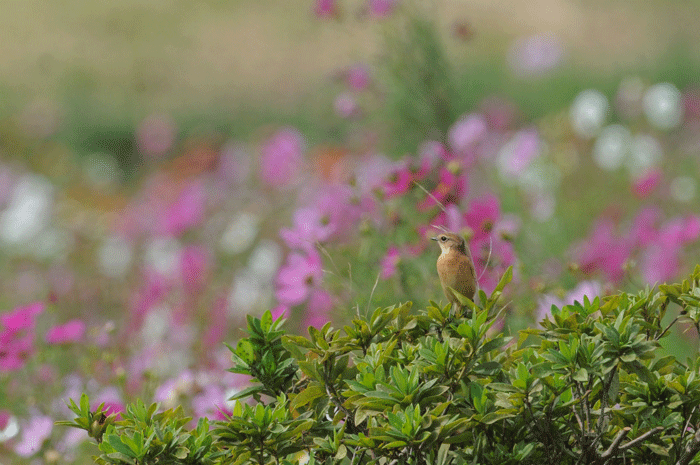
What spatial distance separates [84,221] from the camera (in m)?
5.42

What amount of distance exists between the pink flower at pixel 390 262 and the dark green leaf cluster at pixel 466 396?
0.85m

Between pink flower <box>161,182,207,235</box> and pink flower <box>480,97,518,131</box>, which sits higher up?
pink flower <box>480,97,518,131</box>

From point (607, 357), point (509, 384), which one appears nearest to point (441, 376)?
point (509, 384)

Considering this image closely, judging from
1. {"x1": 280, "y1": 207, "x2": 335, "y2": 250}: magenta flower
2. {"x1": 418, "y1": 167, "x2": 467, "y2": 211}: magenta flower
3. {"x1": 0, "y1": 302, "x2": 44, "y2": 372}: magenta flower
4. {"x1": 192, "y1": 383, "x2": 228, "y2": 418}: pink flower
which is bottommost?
{"x1": 192, "y1": 383, "x2": 228, "y2": 418}: pink flower

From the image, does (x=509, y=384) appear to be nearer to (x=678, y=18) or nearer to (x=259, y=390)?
(x=259, y=390)

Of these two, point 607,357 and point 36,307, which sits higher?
point 36,307

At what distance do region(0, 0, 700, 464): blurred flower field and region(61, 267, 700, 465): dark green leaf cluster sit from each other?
0.39ft

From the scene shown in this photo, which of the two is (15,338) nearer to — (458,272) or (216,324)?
(216,324)

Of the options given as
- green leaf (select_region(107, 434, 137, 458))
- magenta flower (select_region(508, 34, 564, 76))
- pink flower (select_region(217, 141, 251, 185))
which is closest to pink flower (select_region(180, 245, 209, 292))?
pink flower (select_region(217, 141, 251, 185))

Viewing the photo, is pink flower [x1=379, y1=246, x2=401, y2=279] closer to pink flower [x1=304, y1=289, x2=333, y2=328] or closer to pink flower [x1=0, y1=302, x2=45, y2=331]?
pink flower [x1=304, y1=289, x2=333, y2=328]

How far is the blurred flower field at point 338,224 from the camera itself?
7.18ft

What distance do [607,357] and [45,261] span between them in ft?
14.4

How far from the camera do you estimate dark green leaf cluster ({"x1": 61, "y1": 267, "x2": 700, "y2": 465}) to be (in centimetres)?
107

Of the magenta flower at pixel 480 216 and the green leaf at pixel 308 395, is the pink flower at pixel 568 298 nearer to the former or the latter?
the magenta flower at pixel 480 216
